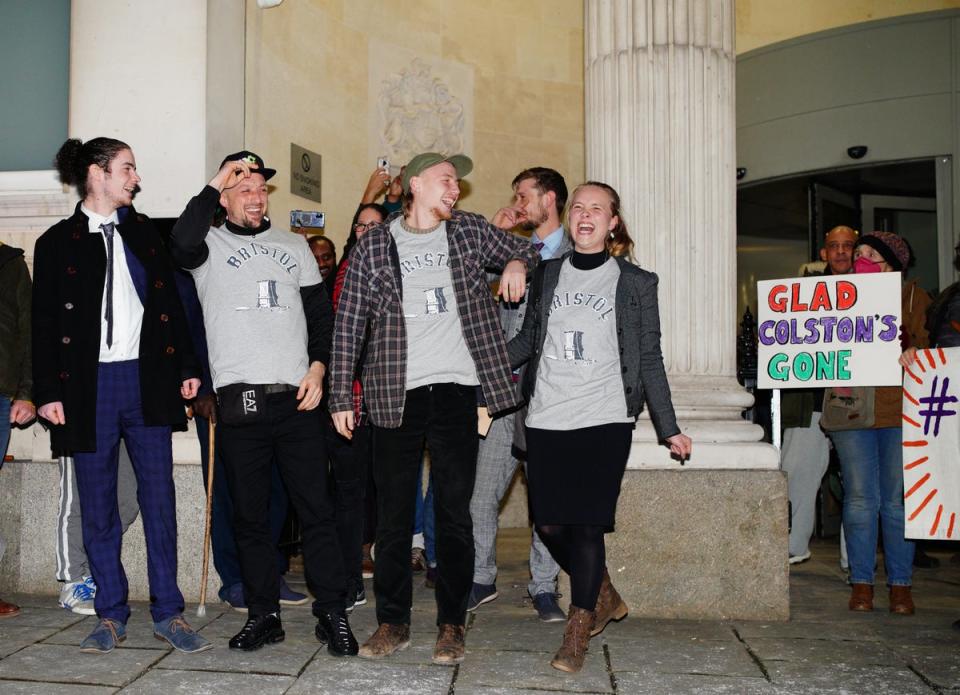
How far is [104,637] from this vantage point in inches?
170

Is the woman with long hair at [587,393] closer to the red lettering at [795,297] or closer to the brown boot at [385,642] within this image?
the brown boot at [385,642]

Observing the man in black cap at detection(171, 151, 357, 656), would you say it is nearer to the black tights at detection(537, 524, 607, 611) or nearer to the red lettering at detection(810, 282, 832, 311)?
the black tights at detection(537, 524, 607, 611)

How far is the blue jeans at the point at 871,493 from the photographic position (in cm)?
538

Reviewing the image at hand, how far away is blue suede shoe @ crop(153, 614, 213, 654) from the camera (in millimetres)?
4289

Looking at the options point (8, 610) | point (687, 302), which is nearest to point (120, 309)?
point (8, 610)

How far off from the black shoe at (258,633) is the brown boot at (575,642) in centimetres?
121

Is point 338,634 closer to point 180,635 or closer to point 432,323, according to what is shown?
point 180,635

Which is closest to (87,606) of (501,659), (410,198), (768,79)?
(501,659)

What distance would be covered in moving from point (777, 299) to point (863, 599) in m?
1.64

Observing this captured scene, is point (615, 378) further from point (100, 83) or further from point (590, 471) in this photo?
point (100, 83)

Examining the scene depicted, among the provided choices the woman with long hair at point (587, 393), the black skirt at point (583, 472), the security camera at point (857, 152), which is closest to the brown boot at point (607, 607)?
the woman with long hair at point (587, 393)

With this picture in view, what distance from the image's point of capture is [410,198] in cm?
439

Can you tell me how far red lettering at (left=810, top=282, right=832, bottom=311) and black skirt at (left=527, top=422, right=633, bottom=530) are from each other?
1820mm

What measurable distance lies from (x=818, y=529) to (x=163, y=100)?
18.7 feet
